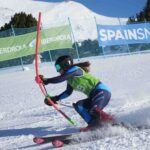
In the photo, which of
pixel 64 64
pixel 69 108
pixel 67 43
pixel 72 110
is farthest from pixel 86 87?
pixel 67 43

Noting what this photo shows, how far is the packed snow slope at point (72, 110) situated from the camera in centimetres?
629

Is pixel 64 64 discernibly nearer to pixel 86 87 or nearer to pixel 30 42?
pixel 86 87

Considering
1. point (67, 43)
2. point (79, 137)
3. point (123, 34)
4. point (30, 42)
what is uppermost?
point (30, 42)

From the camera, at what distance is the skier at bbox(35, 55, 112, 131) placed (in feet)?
22.4

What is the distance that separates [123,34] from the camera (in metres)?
23.5

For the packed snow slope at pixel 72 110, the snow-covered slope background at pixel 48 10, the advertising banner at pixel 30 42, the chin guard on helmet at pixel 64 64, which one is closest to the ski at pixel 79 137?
the packed snow slope at pixel 72 110

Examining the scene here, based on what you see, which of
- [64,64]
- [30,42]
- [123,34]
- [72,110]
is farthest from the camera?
[123,34]

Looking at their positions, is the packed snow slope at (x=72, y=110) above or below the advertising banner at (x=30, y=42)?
below

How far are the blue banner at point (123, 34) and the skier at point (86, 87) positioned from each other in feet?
51.0

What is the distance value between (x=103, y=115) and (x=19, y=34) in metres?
14.9

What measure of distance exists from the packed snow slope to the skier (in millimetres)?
299

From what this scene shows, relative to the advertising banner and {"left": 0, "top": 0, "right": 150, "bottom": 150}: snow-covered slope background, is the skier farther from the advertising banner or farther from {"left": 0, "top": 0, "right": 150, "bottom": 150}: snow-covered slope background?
the advertising banner

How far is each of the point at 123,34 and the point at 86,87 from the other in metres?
16.8

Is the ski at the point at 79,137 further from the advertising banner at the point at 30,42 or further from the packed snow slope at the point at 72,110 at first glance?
the advertising banner at the point at 30,42
